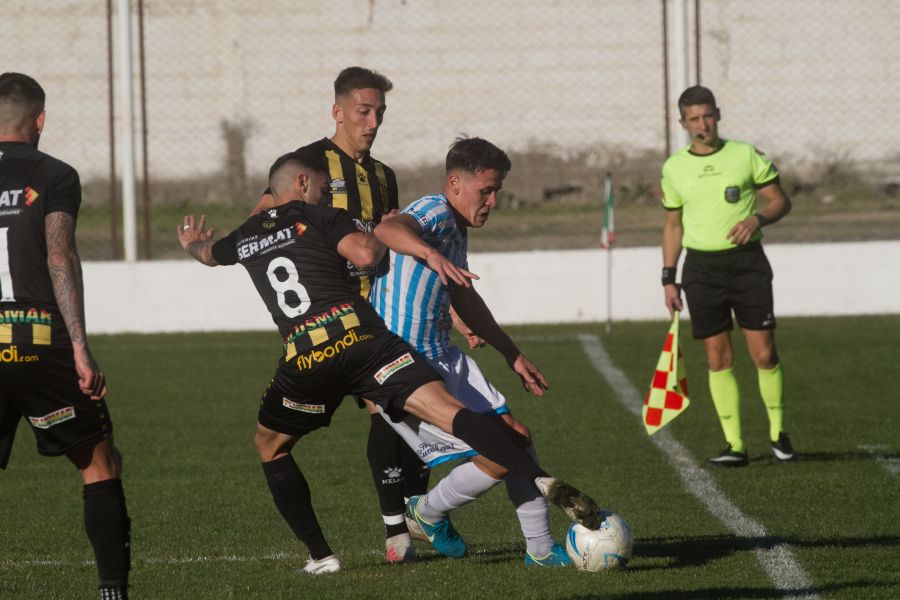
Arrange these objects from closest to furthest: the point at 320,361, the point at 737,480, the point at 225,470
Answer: the point at 320,361
the point at 737,480
the point at 225,470

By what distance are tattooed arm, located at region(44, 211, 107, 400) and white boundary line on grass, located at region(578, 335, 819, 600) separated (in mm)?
2593

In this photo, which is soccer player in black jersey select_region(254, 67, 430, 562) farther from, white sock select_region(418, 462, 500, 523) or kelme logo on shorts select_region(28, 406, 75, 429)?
kelme logo on shorts select_region(28, 406, 75, 429)

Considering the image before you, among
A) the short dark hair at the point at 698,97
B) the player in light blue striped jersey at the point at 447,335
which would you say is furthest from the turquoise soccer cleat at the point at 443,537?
the short dark hair at the point at 698,97

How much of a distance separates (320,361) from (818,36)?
579 inches

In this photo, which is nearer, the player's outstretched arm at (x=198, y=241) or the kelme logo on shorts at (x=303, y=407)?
the kelme logo on shorts at (x=303, y=407)

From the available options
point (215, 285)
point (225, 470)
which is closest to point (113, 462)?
point (225, 470)

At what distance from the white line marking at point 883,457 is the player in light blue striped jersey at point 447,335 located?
284cm

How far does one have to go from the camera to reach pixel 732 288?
28.8 feet

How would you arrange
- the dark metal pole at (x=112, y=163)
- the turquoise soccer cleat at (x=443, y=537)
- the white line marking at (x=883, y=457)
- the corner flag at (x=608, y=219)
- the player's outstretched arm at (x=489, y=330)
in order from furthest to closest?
the dark metal pole at (x=112, y=163) → the corner flag at (x=608, y=219) → the white line marking at (x=883, y=457) → the turquoise soccer cleat at (x=443, y=537) → the player's outstretched arm at (x=489, y=330)

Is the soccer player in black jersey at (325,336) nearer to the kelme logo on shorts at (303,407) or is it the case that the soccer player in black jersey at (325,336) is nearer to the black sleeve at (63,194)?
the kelme logo on shorts at (303,407)

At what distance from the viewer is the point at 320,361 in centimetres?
553

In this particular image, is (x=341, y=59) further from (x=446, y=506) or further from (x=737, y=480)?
(x=446, y=506)

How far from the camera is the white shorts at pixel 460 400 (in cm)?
575

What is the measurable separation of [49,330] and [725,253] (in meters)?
4.88
